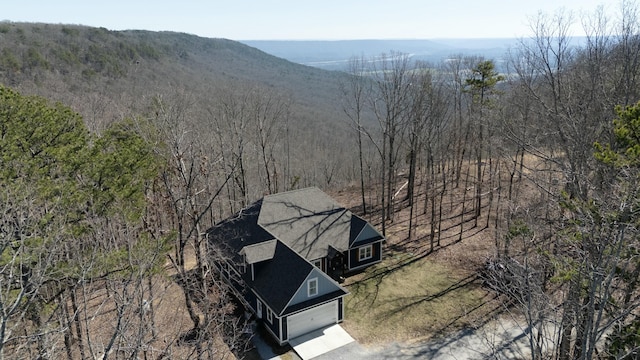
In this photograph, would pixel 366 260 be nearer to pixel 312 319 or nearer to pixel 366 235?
pixel 366 235

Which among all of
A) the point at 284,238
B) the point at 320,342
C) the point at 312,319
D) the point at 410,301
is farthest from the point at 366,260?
the point at 320,342

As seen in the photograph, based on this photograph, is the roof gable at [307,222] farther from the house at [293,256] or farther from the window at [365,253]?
the window at [365,253]

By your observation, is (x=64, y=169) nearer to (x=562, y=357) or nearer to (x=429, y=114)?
(x=562, y=357)

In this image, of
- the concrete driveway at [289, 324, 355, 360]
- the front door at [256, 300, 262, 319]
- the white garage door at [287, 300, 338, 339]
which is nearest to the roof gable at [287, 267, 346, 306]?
the white garage door at [287, 300, 338, 339]

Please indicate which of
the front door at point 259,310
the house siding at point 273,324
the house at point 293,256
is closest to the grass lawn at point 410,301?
the house at point 293,256

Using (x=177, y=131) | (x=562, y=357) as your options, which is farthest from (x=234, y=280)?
(x=562, y=357)

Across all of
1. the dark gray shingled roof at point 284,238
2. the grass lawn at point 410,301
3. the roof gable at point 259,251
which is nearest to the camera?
the grass lawn at point 410,301
